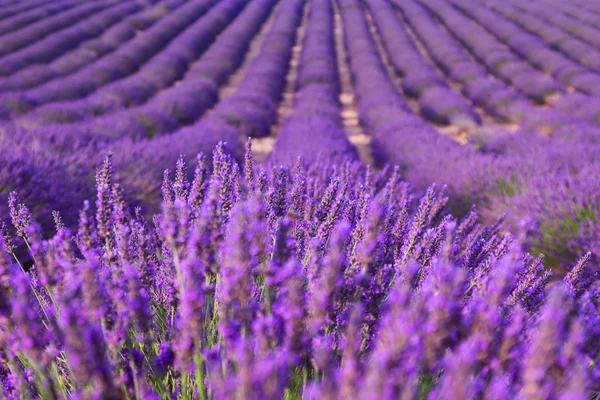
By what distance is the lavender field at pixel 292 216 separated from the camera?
0.81 meters

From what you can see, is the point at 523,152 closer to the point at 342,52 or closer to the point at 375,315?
the point at 375,315

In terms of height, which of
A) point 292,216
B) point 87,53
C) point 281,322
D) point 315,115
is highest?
point 281,322

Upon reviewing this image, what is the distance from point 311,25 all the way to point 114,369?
16525 millimetres

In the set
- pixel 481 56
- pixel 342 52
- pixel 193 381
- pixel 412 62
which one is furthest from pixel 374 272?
pixel 342 52

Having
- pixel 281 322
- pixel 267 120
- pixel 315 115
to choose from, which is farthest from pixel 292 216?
pixel 267 120

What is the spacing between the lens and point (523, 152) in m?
5.16

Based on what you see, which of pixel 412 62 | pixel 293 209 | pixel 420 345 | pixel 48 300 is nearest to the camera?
pixel 420 345

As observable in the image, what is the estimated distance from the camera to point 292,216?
1945 mm

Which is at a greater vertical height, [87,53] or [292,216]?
[292,216]

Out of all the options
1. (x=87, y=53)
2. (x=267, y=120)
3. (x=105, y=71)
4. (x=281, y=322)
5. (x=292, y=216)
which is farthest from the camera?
(x=87, y=53)

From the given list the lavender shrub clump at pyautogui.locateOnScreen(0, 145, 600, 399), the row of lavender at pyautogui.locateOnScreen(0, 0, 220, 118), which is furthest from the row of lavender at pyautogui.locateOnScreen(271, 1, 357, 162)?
the row of lavender at pyautogui.locateOnScreen(0, 0, 220, 118)

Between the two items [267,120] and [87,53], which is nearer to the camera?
[267,120]

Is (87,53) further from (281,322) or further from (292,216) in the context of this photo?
(281,322)

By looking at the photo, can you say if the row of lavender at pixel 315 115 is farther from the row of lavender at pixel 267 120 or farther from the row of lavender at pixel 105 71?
the row of lavender at pixel 105 71
